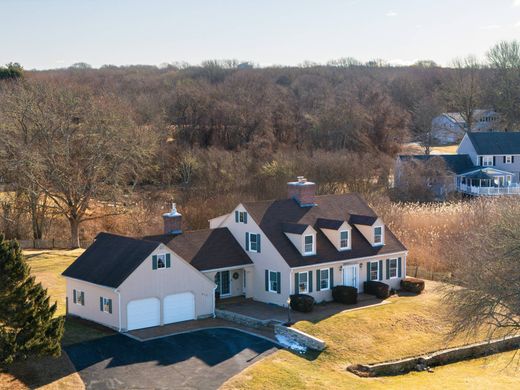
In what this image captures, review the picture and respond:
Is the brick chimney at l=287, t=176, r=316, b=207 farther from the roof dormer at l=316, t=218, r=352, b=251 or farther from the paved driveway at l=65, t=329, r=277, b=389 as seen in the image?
the paved driveway at l=65, t=329, r=277, b=389

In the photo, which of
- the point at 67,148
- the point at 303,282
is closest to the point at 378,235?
the point at 303,282

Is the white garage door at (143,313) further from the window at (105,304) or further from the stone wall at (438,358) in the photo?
the stone wall at (438,358)

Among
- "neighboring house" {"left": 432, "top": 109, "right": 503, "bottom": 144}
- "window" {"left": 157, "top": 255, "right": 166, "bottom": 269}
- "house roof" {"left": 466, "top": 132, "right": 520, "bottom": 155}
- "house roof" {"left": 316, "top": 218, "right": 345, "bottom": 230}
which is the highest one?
"neighboring house" {"left": 432, "top": 109, "right": 503, "bottom": 144}

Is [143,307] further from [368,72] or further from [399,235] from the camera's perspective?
[368,72]

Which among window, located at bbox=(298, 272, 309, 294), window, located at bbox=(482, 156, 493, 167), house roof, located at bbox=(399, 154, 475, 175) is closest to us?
window, located at bbox=(298, 272, 309, 294)

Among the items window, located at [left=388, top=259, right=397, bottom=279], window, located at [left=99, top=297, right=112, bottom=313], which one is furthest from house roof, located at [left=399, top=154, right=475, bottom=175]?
window, located at [left=99, top=297, right=112, bottom=313]

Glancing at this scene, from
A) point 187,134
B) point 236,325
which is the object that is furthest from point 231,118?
point 236,325

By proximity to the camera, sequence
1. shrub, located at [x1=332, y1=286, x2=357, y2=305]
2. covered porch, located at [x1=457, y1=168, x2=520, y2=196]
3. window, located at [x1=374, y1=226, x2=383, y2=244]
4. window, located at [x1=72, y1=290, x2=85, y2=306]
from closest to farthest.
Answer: window, located at [x1=72, y1=290, x2=85, y2=306] < shrub, located at [x1=332, y1=286, x2=357, y2=305] < window, located at [x1=374, y1=226, x2=383, y2=244] < covered porch, located at [x1=457, y1=168, x2=520, y2=196]
